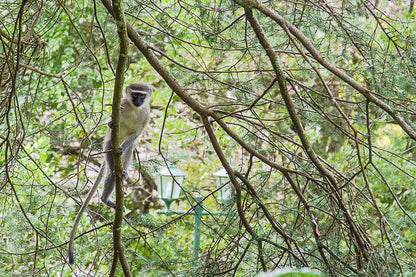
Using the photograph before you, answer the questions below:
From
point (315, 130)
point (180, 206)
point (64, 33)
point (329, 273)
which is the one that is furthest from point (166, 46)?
point (329, 273)

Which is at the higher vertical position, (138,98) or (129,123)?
(138,98)

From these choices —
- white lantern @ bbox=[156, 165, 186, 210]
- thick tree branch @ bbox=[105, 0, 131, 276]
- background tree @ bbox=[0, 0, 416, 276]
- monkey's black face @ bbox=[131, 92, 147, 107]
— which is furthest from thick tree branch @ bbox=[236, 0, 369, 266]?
white lantern @ bbox=[156, 165, 186, 210]

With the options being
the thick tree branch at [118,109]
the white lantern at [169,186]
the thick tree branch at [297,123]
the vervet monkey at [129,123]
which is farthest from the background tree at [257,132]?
the white lantern at [169,186]

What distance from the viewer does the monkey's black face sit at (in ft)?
14.3

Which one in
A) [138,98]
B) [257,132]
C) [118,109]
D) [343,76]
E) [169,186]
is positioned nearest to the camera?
[118,109]

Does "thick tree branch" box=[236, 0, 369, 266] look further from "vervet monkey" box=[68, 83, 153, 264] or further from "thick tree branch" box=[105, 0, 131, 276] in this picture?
"vervet monkey" box=[68, 83, 153, 264]

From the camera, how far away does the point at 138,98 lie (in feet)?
14.3

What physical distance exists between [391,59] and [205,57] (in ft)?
13.0

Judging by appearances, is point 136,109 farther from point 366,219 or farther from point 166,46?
point 166,46

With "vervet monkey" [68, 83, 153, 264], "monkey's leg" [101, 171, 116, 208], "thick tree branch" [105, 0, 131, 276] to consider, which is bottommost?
"thick tree branch" [105, 0, 131, 276]

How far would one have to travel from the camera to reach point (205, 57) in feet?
23.4

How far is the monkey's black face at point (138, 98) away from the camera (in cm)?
436

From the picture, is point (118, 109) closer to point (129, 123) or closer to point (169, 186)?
point (129, 123)

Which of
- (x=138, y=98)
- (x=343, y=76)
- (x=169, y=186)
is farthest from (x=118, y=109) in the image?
(x=169, y=186)
